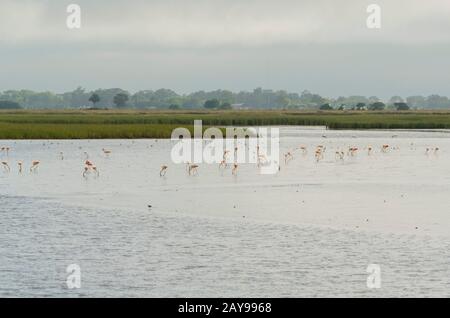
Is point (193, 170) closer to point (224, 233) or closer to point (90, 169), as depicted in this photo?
point (90, 169)

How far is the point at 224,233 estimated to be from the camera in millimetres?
21109

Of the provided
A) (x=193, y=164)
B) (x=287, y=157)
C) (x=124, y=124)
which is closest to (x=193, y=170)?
(x=193, y=164)

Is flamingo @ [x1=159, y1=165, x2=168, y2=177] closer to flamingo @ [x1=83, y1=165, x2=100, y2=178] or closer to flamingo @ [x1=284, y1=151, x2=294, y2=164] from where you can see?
flamingo @ [x1=83, y1=165, x2=100, y2=178]

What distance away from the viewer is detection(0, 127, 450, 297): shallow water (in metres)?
15.9

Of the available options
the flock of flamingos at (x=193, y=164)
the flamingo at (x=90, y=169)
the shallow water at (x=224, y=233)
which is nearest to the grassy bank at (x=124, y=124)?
the flock of flamingos at (x=193, y=164)

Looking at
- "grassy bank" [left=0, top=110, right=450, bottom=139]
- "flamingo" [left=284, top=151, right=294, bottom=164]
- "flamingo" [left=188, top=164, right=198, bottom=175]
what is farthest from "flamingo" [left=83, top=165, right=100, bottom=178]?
"grassy bank" [left=0, top=110, right=450, bottom=139]

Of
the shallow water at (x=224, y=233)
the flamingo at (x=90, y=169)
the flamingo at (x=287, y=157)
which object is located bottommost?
the flamingo at (x=287, y=157)

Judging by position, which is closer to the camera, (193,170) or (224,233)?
→ (224,233)

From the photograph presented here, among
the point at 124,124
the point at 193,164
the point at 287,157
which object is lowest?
the point at 287,157

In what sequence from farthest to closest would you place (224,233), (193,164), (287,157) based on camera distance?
(287,157)
(193,164)
(224,233)

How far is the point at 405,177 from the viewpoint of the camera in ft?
120

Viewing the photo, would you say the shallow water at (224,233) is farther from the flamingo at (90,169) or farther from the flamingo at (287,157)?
the flamingo at (287,157)

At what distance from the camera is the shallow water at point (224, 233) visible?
15.9m

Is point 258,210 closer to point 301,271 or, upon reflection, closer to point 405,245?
point 405,245
